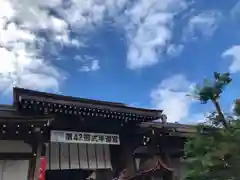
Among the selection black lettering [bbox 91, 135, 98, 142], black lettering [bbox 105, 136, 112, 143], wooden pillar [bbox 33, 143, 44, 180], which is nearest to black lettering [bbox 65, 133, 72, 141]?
black lettering [bbox 91, 135, 98, 142]

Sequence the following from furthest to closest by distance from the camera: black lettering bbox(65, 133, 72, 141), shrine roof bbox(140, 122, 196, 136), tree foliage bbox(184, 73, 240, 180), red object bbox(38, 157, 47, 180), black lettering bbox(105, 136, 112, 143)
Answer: shrine roof bbox(140, 122, 196, 136) → black lettering bbox(105, 136, 112, 143) → black lettering bbox(65, 133, 72, 141) → red object bbox(38, 157, 47, 180) → tree foliage bbox(184, 73, 240, 180)

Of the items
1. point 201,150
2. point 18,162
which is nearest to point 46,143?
point 18,162

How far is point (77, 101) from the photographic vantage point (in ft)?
34.6

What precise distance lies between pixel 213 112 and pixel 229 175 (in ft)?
5.74

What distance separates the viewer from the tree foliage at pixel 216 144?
8.01 m

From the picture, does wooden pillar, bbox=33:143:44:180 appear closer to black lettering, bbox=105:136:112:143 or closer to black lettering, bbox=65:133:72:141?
black lettering, bbox=65:133:72:141

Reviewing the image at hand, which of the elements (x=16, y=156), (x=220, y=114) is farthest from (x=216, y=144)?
(x=16, y=156)

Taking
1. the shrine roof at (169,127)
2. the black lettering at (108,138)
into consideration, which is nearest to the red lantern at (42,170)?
the black lettering at (108,138)

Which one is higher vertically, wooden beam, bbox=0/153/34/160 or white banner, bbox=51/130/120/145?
white banner, bbox=51/130/120/145

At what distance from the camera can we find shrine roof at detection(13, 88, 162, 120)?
31.5ft

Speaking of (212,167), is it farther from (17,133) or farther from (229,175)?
(17,133)

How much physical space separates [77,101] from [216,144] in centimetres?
477

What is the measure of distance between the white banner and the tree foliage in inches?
125

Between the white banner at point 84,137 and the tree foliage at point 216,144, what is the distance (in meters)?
3.17
